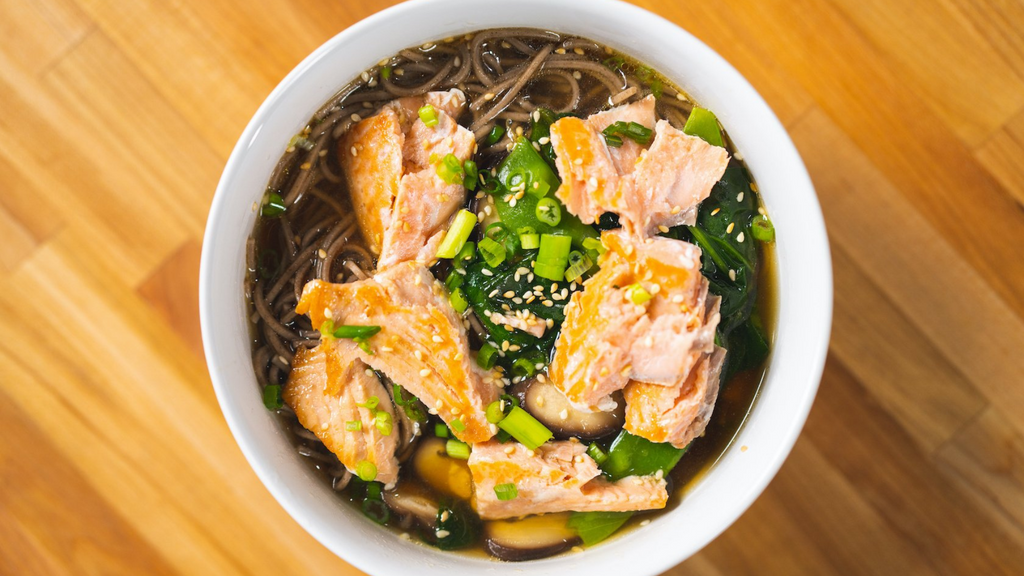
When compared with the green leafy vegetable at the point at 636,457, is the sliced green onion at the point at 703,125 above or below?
above

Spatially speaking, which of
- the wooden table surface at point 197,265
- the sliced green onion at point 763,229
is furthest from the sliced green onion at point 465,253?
the wooden table surface at point 197,265

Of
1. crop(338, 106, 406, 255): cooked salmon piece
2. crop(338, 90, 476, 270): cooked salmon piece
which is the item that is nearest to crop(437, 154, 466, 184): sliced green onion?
crop(338, 90, 476, 270): cooked salmon piece

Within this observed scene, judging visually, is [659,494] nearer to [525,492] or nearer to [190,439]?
[525,492]

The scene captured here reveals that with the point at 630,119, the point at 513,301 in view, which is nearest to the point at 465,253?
the point at 513,301

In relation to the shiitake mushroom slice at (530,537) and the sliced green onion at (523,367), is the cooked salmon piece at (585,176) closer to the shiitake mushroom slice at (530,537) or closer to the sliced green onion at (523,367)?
the sliced green onion at (523,367)

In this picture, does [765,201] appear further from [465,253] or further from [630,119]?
[465,253]

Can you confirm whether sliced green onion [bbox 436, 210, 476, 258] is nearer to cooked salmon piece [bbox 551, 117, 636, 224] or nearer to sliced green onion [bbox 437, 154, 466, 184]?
sliced green onion [bbox 437, 154, 466, 184]
